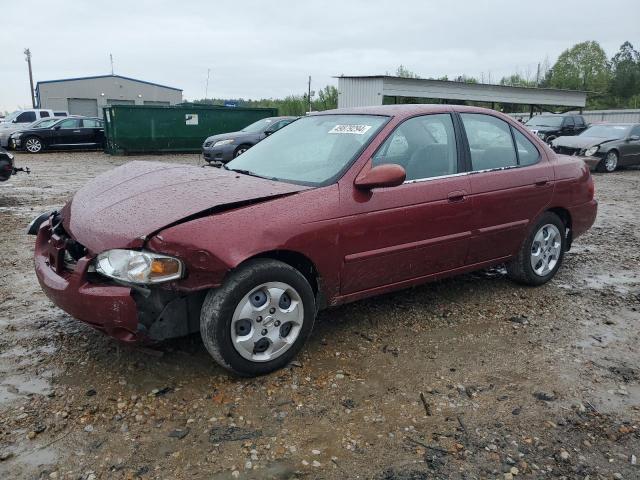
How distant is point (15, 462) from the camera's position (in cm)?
251

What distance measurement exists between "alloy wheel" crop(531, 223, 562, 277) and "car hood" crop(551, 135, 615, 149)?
37.1ft

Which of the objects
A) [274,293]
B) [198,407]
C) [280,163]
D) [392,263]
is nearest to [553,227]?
[392,263]

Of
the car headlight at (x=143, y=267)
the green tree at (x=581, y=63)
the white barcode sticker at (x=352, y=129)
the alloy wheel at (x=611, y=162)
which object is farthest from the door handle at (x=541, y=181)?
the green tree at (x=581, y=63)

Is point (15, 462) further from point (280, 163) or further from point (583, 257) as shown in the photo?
point (583, 257)

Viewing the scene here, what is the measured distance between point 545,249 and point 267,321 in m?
2.96

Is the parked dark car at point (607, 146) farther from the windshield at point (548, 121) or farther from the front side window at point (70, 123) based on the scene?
the front side window at point (70, 123)

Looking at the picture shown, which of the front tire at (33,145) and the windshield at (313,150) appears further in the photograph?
the front tire at (33,145)

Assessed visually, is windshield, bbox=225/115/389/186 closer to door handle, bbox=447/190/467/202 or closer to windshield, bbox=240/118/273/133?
door handle, bbox=447/190/467/202

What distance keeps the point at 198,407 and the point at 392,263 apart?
1.60 meters

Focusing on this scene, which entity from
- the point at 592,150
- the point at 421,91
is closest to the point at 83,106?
the point at 421,91

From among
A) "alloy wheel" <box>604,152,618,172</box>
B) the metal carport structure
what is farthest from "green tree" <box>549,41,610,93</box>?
"alloy wheel" <box>604,152,618,172</box>

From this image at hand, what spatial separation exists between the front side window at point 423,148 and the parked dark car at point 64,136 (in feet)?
63.7

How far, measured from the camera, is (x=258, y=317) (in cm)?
318

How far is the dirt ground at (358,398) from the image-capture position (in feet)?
8.38
